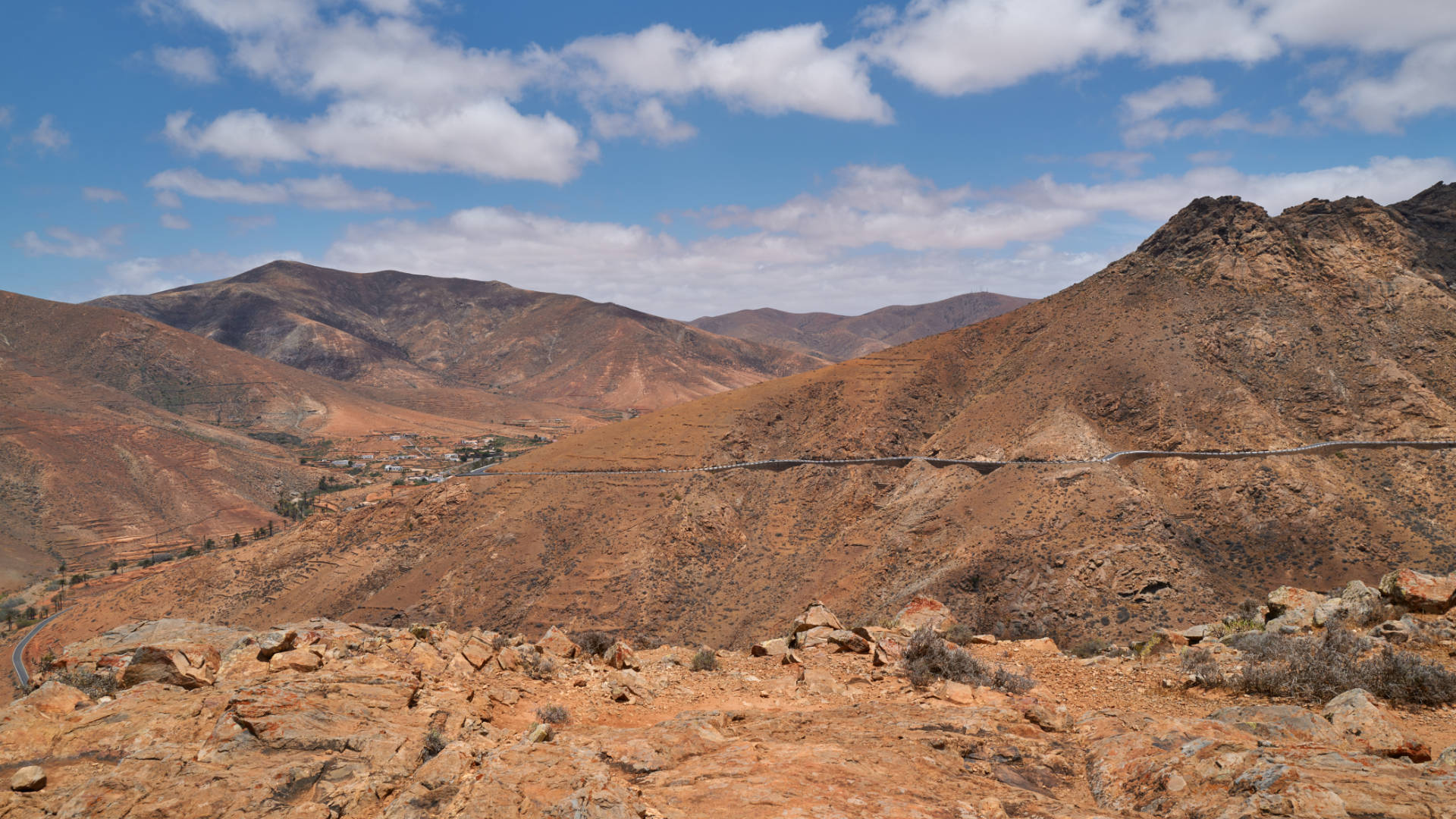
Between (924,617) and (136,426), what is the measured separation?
333 feet

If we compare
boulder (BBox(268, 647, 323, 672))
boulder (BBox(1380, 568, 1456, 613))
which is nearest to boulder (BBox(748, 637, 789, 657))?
boulder (BBox(268, 647, 323, 672))

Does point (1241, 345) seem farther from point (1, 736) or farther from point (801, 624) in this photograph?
point (1, 736)

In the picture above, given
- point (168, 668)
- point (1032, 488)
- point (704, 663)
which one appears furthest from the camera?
point (1032, 488)

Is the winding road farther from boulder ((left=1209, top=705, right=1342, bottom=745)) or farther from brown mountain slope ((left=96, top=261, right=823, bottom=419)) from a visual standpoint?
brown mountain slope ((left=96, top=261, right=823, bottom=419))

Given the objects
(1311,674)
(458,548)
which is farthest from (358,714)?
(458,548)

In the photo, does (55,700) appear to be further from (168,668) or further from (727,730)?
(727,730)

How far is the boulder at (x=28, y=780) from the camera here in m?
6.86

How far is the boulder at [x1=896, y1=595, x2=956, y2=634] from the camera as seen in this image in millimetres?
17031

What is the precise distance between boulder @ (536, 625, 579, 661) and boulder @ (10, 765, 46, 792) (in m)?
7.68

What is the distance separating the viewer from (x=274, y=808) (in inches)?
280

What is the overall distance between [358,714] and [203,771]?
197 cm

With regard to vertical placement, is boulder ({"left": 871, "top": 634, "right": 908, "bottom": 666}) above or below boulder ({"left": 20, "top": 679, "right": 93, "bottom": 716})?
below

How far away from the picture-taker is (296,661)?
1069 cm

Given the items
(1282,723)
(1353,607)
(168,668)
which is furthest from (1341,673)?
(168,668)
